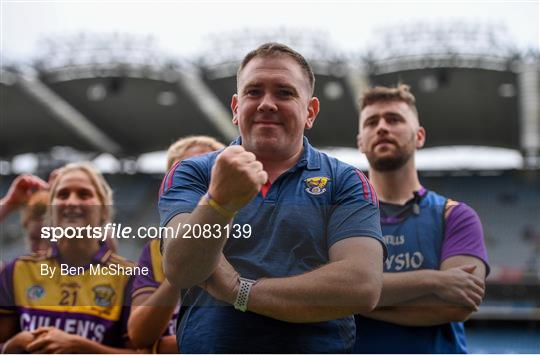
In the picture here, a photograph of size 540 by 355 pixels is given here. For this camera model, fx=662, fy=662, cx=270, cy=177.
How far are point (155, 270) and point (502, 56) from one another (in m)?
9.61

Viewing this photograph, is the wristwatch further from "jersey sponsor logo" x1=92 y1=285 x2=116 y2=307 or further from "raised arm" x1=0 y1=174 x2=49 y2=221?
"raised arm" x1=0 y1=174 x2=49 y2=221

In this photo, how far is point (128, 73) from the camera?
1123cm

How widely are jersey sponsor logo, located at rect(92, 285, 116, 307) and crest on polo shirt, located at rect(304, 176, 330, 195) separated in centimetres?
67

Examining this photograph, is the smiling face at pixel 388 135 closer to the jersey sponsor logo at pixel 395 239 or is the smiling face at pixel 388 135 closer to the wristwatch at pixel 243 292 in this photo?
the jersey sponsor logo at pixel 395 239

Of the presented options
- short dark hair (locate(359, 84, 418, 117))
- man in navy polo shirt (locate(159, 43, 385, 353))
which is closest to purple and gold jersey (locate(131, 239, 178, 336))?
man in navy polo shirt (locate(159, 43, 385, 353))

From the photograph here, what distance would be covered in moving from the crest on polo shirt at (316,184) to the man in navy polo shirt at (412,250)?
0.39 m

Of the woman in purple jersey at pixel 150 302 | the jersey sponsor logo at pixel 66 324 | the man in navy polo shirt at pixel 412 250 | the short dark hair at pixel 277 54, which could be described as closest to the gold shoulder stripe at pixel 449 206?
the man in navy polo shirt at pixel 412 250

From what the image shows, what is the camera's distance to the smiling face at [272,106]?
54.2 inches

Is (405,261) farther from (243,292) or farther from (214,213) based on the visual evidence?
(214,213)

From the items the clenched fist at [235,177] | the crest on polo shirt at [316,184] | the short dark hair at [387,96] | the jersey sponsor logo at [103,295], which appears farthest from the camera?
the short dark hair at [387,96]

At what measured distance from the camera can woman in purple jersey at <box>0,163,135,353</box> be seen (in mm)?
1651

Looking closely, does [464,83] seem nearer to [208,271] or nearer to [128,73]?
[128,73]

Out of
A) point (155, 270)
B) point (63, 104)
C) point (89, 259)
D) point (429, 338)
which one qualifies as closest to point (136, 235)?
point (89, 259)

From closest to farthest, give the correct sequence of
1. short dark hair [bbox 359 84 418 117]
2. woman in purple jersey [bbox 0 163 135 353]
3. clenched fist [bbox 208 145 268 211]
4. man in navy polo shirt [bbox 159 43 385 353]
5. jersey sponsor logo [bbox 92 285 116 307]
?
clenched fist [bbox 208 145 268 211] → man in navy polo shirt [bbox 159 43 385 353] → woman in purple jersey [bbox 0 163 135 353] → jersey sponsor logo [bbox 92 285 116 307] → short dark hair [bbox 359 84 418 117]
